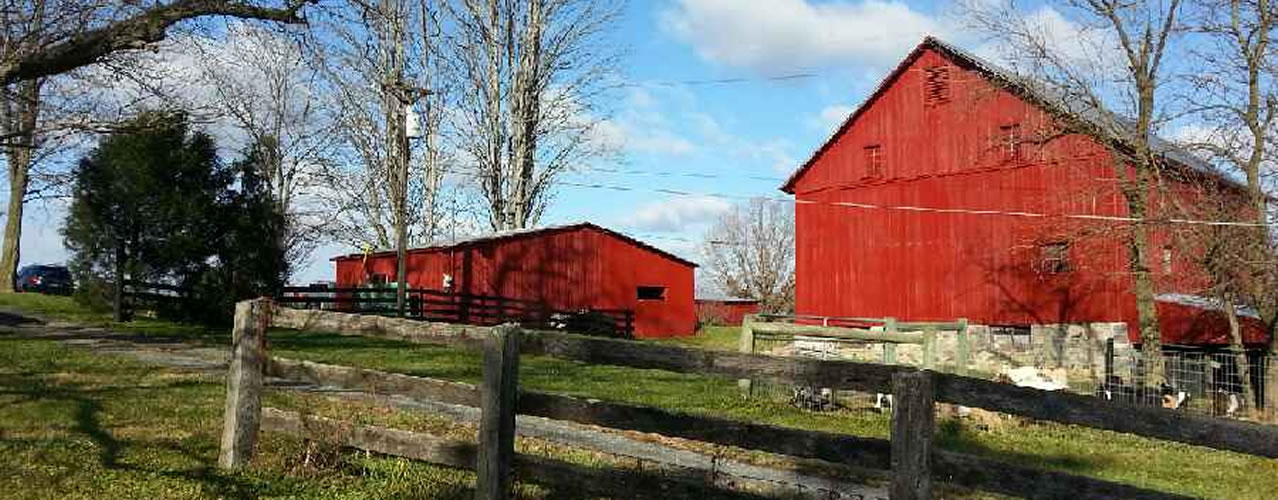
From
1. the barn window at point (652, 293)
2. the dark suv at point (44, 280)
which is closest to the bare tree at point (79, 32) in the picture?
the barn window at point (652, 293)

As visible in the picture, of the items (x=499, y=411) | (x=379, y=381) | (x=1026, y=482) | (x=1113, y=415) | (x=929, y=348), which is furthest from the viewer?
(x=929, y=348)

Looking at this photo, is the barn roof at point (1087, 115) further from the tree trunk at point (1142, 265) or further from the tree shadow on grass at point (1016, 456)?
the tree shadow on grass at point (1016, 456)

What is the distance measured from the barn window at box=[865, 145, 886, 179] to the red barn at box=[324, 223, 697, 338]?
34.1 feet

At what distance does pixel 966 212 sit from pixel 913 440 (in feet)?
83.3

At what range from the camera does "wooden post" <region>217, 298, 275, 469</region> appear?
6246 mm

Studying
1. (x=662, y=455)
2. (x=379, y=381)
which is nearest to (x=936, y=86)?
(x=662, y=455)

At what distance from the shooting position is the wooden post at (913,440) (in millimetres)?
4086

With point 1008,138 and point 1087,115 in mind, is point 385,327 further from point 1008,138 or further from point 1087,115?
point 1008,138

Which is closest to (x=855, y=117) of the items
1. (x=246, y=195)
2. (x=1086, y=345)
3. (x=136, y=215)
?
(x=1086, y=345)

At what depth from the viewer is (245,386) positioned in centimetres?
632

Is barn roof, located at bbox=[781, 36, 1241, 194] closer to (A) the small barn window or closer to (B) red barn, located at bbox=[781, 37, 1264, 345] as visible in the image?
(B) red barn, located at bbox=[781, 37, 1264, 345]

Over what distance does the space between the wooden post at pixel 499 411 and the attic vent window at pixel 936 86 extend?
2597 centimetres

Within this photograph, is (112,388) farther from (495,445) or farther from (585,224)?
(585,224)

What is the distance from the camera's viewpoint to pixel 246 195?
77.2 ft
